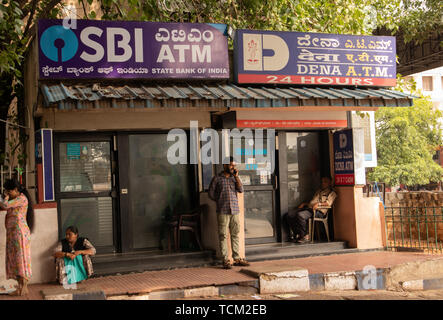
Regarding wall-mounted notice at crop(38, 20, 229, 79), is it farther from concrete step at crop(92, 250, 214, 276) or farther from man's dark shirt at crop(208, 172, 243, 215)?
concrete step at crop(92, 250, 214, 276)

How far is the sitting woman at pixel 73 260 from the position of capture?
7824 millimetres

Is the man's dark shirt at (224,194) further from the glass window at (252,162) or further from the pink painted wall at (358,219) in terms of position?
the pink painted wall at (358,219)

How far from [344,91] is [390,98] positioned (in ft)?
2.76

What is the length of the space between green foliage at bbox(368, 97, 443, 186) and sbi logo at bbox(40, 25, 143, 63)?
27.3m

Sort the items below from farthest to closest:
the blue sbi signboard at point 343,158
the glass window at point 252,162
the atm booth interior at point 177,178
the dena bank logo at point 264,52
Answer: the blue sbi signboard at point 343,158 → the glass window at point 252,162 → the dena bank logo at point 264,52 → the atm booth interior at point 177,178

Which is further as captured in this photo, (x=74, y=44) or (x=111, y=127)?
(x=111, y=127)

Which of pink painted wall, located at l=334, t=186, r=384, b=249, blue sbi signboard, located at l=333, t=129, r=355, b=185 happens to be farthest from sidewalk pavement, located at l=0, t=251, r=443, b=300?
blue sbi signboard, located at l=333, t=129, r=355, b=185

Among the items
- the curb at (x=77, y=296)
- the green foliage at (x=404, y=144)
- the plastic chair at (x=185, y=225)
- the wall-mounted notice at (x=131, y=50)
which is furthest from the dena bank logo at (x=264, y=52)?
the green foliage at (x=404, y=144)

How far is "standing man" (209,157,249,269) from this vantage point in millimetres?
8914

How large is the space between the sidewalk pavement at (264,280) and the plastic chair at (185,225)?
0.89m

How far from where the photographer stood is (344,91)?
963cm

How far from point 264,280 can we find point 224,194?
178 centimetres
